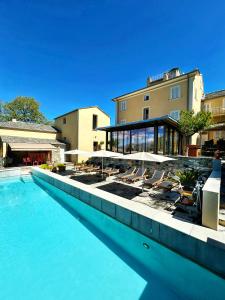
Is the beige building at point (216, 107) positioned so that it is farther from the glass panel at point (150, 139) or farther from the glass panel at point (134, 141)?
the glass panel at point (134, 141)

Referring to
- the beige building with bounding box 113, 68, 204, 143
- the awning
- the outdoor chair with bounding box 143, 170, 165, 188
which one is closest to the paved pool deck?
the outdoor chair with bounding box 143, 170, 165, 188

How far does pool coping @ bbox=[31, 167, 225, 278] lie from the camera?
18.4 ft

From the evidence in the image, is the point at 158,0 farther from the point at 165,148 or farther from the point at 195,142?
the point at 195,142

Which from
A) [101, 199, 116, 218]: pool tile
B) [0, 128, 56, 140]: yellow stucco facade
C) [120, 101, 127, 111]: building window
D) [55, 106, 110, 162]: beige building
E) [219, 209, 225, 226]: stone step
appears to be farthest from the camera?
[120, 101, 127, 111]: building window

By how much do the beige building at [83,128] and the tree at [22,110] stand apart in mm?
25311

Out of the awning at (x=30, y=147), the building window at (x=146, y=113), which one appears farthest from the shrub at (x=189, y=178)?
the awning at (x=30, y=147)

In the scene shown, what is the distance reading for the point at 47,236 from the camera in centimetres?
881

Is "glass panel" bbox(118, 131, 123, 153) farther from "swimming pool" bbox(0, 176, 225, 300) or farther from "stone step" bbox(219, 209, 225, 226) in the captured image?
"stone step" bbox(219, 209, 225, 226)

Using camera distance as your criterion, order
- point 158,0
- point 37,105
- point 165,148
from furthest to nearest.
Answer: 1. point 37,105
2. point 165,148
3. point 158,0

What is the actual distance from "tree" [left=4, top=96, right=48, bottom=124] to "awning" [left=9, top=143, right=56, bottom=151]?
106 ft

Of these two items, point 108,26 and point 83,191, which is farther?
point 108,26

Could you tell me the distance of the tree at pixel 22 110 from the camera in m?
54.5

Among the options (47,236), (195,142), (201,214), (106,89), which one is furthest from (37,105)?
(201,214)

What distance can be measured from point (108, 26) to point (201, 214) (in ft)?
67.9
